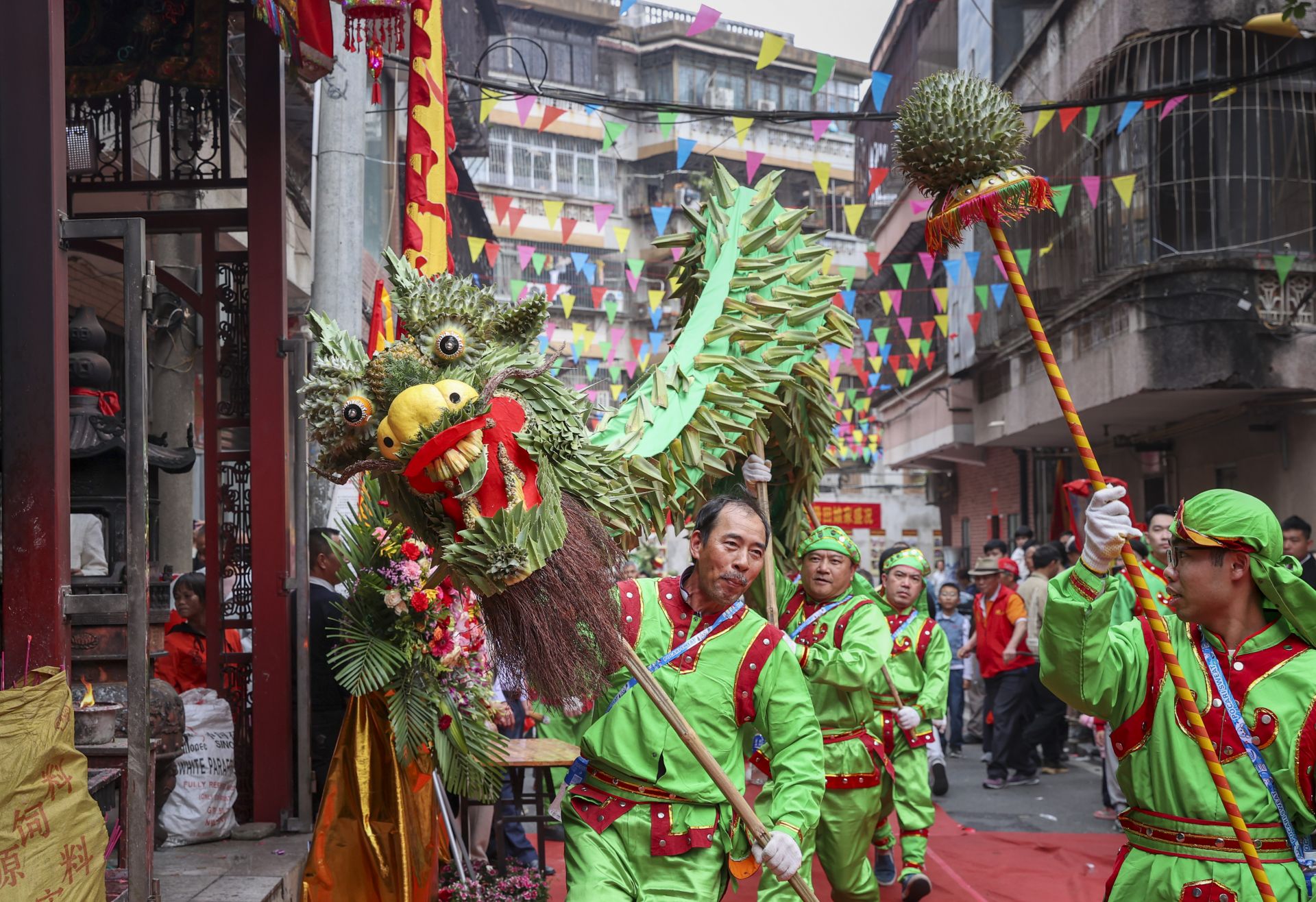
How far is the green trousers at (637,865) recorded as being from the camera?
3.93 m

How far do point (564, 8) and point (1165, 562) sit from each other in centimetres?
3283

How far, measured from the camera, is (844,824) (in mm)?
6371

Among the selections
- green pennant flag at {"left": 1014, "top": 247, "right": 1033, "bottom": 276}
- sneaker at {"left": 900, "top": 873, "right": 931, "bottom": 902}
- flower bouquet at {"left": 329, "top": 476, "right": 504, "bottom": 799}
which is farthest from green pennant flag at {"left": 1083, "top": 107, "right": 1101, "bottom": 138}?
flower bouquet at {"left": 329, "top": 476, "right": 504, "bottom": 799}

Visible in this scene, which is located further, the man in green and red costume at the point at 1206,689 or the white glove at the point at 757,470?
the white glove at the point at 757,470

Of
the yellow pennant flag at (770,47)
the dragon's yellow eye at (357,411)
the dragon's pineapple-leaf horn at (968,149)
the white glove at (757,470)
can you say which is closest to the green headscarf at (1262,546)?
the dragon's pineapple-leaf horn at (968,149)

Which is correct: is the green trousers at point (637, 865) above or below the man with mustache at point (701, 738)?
below

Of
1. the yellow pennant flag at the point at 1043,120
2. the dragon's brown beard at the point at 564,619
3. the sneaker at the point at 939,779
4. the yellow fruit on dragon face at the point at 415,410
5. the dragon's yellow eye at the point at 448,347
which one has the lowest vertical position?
the sneaker at the point at 939,779

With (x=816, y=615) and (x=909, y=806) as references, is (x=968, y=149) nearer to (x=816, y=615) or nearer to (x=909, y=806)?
(x=816, y=615)

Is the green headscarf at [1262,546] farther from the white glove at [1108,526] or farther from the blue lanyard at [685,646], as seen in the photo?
the blue lanyard at [685,646]

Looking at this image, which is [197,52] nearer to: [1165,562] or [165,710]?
[165,710]

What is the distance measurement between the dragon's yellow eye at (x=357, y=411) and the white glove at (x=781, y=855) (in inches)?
66.4

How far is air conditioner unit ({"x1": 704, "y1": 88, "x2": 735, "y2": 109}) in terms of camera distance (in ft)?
129

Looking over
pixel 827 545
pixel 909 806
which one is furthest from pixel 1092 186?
pixel 827 545

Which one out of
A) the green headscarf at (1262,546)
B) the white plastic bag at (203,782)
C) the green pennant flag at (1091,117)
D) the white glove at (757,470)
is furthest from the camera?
the green pennant flag at (1091,117)
